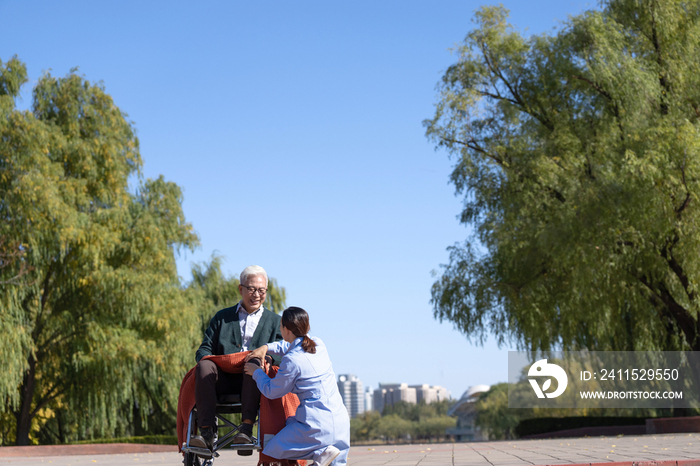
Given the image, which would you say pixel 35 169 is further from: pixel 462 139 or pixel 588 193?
pixel 588 193

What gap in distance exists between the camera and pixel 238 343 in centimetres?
452

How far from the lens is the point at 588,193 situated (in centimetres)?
1272

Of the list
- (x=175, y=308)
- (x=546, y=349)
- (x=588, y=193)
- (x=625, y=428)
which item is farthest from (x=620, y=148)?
(x=175, y=308)

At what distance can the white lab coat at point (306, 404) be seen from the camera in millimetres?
3631

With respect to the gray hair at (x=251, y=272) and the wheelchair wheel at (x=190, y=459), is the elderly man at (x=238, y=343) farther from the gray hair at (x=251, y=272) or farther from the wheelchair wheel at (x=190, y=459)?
the wheelchair wheel at (x=190, y=459)

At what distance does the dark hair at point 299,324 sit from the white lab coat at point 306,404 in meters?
0.04

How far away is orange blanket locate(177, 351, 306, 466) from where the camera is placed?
3.84 m

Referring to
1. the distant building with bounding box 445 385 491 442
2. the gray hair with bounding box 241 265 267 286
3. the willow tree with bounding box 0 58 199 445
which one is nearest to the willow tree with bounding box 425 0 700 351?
the willow tree with bounding box 0 58 199 445

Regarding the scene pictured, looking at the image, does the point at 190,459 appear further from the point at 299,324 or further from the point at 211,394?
the point at 299,324

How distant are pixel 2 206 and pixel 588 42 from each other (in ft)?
45.9

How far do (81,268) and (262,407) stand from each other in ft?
42.8

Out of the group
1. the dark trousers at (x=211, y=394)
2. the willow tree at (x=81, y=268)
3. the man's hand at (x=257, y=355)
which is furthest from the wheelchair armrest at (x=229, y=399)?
Answer: the willow tree at (x=81, y=268)

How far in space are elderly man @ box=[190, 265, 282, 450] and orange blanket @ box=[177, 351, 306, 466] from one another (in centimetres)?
9

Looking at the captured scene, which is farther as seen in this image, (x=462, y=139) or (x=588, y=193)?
(x=462, y=139)
